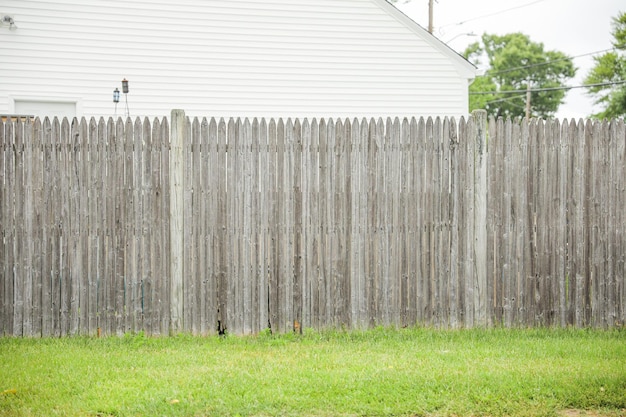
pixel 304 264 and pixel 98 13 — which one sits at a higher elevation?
pixel 98 13

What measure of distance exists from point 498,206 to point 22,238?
539cm

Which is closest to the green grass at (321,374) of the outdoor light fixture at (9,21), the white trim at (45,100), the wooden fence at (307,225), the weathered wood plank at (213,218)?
the wooden fence at (307,225)

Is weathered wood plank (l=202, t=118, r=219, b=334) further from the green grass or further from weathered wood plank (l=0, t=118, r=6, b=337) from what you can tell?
weathered wood plank (l=0, t=118, r=6, b=337)

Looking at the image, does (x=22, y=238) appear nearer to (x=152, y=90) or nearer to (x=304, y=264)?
(x=304, y=264)

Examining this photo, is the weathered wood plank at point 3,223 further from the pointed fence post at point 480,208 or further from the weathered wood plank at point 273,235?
the pointed fence post at point 480,208

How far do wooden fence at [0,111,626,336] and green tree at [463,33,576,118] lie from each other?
59543 mm

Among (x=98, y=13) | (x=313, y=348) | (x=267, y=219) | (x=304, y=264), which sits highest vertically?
(x=98, y=13)

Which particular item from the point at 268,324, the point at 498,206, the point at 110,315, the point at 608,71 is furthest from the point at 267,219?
the point at 608,71

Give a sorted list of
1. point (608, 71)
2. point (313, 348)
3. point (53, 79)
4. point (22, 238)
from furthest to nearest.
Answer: point (608, 71)
point (53, 79)
point (22, 238)
point (313, 348)

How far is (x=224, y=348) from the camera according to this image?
7.56 meters

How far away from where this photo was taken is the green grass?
5.54m

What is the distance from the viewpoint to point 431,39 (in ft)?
49.2

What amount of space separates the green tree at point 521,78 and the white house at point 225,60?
53112 mm

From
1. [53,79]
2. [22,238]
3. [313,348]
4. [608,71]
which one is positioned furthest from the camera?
[608,71]
